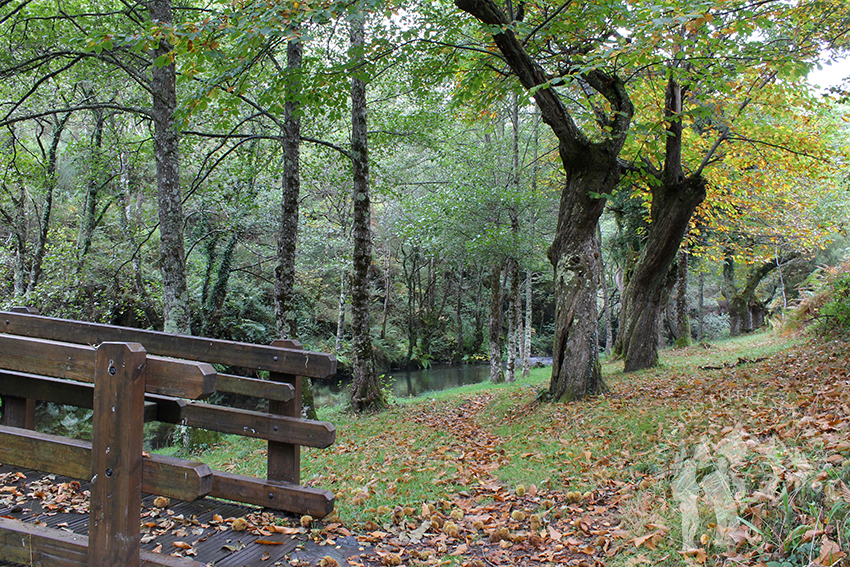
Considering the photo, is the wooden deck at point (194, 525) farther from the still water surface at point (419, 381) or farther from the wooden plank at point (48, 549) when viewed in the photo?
the still water surface at point (419, 381)

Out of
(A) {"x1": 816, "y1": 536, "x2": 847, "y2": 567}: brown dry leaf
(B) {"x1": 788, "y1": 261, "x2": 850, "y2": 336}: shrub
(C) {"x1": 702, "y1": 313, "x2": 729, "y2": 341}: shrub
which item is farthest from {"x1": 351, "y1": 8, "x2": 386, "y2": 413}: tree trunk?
(C) {"x1": 702, "y1": 313, "x2": 729, "y2": 341}: shrub

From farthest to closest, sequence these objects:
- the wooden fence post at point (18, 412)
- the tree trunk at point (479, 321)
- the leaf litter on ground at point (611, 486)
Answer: the tree trunk at point (479, 321), the wooden fence post at point (18, 412), the leaf litter on ground at point (611, 486)

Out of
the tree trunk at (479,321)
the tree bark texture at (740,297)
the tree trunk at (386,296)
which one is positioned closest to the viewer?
the tree bark texture at (740,297)

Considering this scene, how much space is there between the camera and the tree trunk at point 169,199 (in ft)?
28.7

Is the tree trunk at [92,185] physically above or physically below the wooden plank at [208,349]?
above

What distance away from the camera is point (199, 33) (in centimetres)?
608

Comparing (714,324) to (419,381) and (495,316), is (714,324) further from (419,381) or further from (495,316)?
(495,316)

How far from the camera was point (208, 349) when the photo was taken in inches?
149

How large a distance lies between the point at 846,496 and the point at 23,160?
1719 cm

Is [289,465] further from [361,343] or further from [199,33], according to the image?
[361,343]

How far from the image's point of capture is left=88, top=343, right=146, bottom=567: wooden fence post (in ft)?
8.48

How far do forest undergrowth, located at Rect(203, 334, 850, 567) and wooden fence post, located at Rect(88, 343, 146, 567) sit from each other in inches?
48.8

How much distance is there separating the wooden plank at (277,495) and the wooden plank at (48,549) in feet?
3.13

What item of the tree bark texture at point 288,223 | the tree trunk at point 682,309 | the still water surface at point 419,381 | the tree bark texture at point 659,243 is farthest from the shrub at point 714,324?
the tree bark texture at point 288,223
